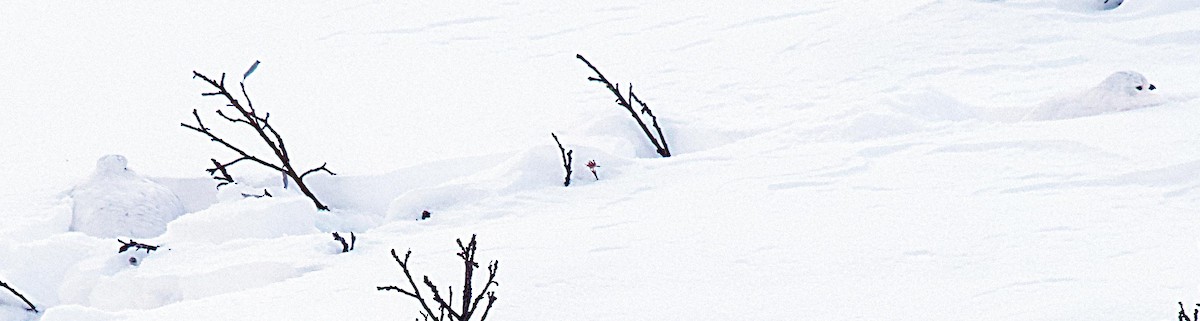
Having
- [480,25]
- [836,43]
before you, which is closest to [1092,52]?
Result: [836,43]

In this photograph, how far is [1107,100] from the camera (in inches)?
143

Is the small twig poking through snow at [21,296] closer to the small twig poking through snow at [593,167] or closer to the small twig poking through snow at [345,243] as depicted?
the small twig poking through snow at [345,243]

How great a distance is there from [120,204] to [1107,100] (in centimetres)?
300

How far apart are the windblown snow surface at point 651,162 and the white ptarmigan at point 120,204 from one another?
99 mm

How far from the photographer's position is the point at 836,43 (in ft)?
16.5

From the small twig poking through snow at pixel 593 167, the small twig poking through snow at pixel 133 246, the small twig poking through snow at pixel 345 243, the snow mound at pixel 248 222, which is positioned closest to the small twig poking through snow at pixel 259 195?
the snow mound at pixel 248 222

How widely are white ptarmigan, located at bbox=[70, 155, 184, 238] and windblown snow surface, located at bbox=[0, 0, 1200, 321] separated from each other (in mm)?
99

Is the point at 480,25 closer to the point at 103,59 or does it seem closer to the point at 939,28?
the point at 103,59

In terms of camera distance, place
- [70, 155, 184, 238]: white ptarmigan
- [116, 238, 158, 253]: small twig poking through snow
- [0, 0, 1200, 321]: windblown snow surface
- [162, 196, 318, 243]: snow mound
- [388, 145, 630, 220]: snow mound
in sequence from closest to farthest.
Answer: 1. [0, 0, 1200, 321]: windblown snow surface
2. [116, 238, 158, 253]: small twig poking through snow
3. [162, 196, 318, 243]: snow mound
4. [388, 145, 630, 220]: snow mound
5. [70, 155, 184, 238]: white ptarmigan

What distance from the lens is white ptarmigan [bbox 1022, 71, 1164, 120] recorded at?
361 cm

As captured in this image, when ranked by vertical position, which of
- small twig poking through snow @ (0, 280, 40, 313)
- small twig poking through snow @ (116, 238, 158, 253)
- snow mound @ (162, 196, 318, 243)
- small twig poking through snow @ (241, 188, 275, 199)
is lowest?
small twig poking through snow @ (0, 280, 40, 313)

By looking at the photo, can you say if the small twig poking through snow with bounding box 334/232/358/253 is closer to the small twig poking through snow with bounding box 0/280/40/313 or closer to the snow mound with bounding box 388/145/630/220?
the snow mound with bounding box 388/145/630/220

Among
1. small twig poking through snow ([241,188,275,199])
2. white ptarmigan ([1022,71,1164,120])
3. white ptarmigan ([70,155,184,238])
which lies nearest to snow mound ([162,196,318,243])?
small twig poking through snow ([241,188,275,199])

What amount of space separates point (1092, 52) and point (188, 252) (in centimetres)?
335
